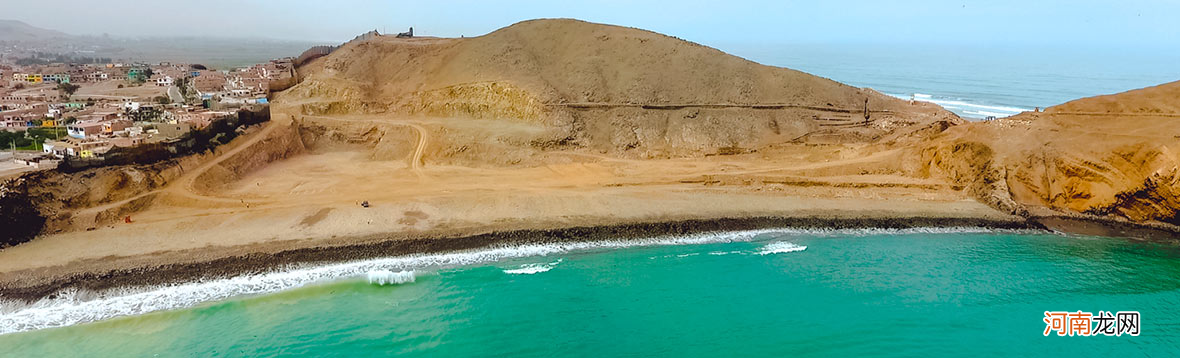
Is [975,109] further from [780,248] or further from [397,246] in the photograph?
[397,246]

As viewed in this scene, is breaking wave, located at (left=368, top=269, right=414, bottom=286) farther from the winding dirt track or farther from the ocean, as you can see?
the ocean

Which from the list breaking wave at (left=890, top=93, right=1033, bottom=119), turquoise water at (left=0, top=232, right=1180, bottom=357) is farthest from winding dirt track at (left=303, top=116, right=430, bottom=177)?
breaking wave at (left=890, top=93, right=1033, bottom=119)

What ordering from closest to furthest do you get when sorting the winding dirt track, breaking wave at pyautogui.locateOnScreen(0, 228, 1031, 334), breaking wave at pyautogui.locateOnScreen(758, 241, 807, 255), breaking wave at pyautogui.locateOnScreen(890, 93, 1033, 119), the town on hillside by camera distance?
breaking wave at pyautogui.locateOnScreen(0, 228, 1031, 334), breaking wave at pyautogui.locateOnScreen(758, 241, 807, 255), the town on hillside, the winding dirt track, breaking wave at pyautogui.locateOnScreen(890, 93, 1033, 119)

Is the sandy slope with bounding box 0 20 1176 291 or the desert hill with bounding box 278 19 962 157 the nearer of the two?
the sandy slope with bounding box 0 20 1176 291

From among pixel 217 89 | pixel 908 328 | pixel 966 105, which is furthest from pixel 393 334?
pixel 966 105

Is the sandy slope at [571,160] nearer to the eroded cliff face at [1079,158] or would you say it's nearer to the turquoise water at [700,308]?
the eroded cliff face at [1079,158]

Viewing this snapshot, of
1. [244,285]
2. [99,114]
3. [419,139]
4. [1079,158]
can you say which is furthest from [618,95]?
[99,114]
